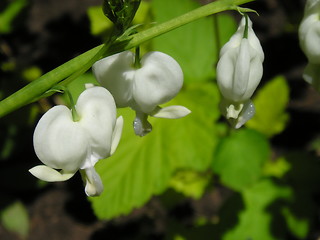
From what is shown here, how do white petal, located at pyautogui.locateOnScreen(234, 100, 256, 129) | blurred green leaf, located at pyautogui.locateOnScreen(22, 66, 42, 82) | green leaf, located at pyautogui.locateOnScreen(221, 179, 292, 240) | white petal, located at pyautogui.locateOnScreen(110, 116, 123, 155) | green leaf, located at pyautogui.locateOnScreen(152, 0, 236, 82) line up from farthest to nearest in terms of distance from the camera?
1. blurred green leaf, located at pyautogui.locateOnScreen(22, 66, 42, 82)
2. green leaf, located at pyautogui.locateOnScreen(221, 179, 292, 240)
3. green leaf, located at pyautogui.locateOnScreen(152, 0, 236, 82)
4. white petal, located at pyautogui.locateOnScreen(234, 100, 256, 129)
5. white petal, located at pyautogui.locateOnScreen(110, 116, 123, 155)

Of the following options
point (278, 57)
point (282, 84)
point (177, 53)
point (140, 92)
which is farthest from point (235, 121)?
point (278, 57)

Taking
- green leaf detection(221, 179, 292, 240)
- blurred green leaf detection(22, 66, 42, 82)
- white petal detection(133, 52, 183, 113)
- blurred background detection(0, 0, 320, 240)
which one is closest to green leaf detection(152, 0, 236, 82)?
blurred background detection(0, 0, 320, 240)

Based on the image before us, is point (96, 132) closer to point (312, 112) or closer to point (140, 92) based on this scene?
point (140, 92)

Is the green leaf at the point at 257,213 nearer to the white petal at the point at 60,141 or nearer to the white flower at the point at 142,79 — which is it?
the white flower at the point at 142,79

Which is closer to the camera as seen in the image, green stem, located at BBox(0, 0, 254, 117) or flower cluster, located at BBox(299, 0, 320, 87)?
green stem, located at BBox(0, 0, 254, 117)

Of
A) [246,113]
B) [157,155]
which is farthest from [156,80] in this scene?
[157,155]

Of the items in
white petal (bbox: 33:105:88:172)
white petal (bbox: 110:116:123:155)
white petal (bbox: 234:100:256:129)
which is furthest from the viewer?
white petal (bbox: 234:100:256:129)

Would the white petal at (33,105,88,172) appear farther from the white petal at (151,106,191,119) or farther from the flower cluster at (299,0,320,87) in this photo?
the flower cluster at (299,0,320,87)
